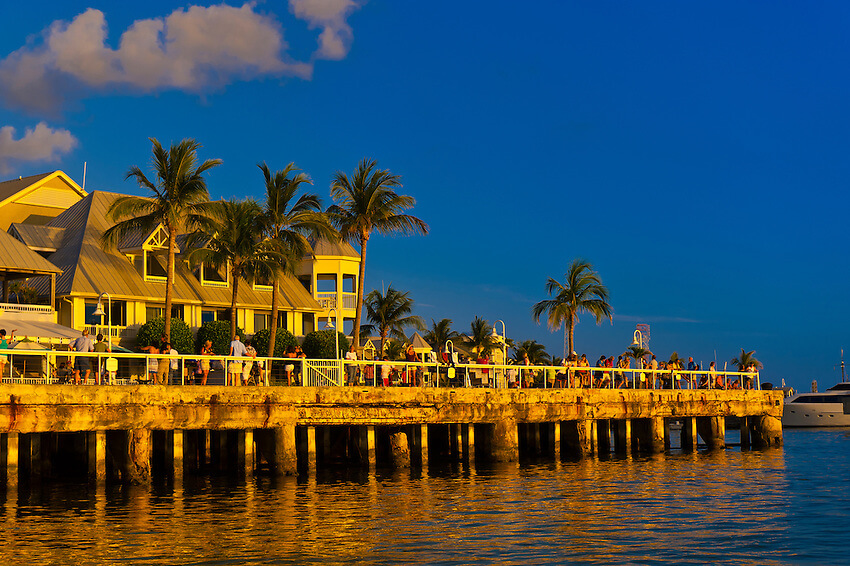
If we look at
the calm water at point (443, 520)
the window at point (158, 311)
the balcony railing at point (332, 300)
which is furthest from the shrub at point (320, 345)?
the calm water at point (443, 520)

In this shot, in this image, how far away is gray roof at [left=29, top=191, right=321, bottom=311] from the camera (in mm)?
49844

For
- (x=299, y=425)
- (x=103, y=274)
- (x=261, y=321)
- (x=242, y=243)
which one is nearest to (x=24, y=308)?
(x=103, y=274)

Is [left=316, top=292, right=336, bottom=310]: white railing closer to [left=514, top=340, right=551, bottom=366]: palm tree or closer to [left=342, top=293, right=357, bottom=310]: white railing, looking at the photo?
[left=342, top=293, right=357, bottom=310]: white railing

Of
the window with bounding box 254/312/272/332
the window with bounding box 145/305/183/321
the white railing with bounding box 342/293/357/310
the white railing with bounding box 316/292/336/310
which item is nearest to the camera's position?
the window with bounding box 145/305/183/321

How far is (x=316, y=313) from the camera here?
61.2m

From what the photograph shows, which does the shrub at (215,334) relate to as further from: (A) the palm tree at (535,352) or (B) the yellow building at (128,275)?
(A) the palm tree at (535,352)

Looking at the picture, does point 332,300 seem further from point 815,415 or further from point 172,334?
point 815,415

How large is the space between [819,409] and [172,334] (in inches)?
2203

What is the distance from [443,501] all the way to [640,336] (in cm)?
2361

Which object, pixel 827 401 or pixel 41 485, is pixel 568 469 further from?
pixel 827 401

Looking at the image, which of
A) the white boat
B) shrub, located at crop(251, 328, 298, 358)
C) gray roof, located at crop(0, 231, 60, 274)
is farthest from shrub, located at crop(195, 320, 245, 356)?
the white boat

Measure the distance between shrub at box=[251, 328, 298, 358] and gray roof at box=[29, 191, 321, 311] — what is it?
2.74 m

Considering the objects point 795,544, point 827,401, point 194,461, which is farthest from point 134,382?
point 827,401

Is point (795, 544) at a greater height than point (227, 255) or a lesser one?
lesser
